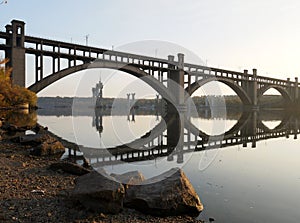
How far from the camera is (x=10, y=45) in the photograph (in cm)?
3759

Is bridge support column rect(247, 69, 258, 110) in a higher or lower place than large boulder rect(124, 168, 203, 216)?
higher

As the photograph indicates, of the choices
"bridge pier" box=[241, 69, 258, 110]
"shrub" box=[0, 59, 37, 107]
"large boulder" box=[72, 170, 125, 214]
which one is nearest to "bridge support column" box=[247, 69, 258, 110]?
"bridge pier" box=[241, 69, 258, 110]

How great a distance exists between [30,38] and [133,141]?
107ft

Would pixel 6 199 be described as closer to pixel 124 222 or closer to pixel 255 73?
pixel 124 222

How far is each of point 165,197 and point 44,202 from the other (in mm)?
2215

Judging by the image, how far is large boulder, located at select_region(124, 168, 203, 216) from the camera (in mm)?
5320

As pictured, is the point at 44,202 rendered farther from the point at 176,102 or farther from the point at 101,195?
the point at 176,102

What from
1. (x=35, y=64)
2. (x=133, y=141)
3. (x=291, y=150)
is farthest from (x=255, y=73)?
(x=133, y=141)

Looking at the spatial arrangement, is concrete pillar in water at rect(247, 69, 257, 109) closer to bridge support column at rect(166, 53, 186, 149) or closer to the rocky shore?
bridge support column at rect(166, 53, 186, 149)

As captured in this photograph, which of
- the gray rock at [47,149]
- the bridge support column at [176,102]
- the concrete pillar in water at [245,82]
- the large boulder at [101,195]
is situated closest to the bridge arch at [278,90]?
the concrete pillar in water at [245,82]

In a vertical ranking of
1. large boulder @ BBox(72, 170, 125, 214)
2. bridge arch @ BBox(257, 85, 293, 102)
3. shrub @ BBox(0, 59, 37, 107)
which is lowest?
large boulder @ BBox(72, 170, 125, 214)

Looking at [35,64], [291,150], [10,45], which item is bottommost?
[291,150]

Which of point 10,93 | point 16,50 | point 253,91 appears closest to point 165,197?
point 10,93

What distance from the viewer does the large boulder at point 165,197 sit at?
17.5 ft
